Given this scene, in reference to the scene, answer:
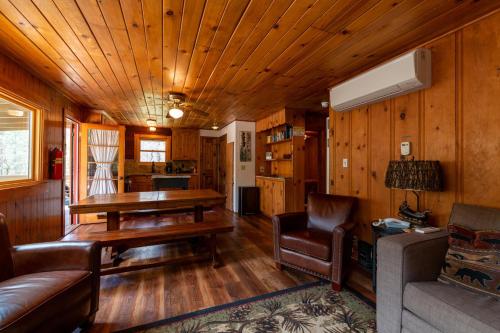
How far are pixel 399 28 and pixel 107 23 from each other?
2.31 meters

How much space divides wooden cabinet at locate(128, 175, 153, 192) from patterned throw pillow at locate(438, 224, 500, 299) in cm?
643

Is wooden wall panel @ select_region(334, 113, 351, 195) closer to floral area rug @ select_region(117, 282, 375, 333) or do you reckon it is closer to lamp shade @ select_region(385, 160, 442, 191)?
lamp shade @ select_region(385, 160, 442, 191)

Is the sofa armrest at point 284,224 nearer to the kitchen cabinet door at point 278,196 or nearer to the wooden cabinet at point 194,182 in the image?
the kitchen cabinet door at point 278,196

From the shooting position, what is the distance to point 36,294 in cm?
121

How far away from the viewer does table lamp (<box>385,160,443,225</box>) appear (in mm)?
1759

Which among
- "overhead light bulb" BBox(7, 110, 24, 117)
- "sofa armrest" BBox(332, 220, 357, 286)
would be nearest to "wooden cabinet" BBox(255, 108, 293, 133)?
"sofa armrest" BBox(332, 220, 357, 286)

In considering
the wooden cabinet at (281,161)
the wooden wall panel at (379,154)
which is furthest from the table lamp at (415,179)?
the wooden cabinet at (281,161)

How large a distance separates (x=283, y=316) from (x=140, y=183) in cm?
574

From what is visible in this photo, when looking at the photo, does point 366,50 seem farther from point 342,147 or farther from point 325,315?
point 325,315

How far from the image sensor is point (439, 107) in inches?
75.8

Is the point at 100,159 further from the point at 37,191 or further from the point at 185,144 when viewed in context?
the point at 185,144

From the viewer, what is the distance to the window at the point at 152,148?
6.55m

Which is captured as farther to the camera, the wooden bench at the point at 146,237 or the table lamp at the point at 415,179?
the wooden bench at the point at 146,237

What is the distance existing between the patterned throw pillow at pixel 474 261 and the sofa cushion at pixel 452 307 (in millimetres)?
50
